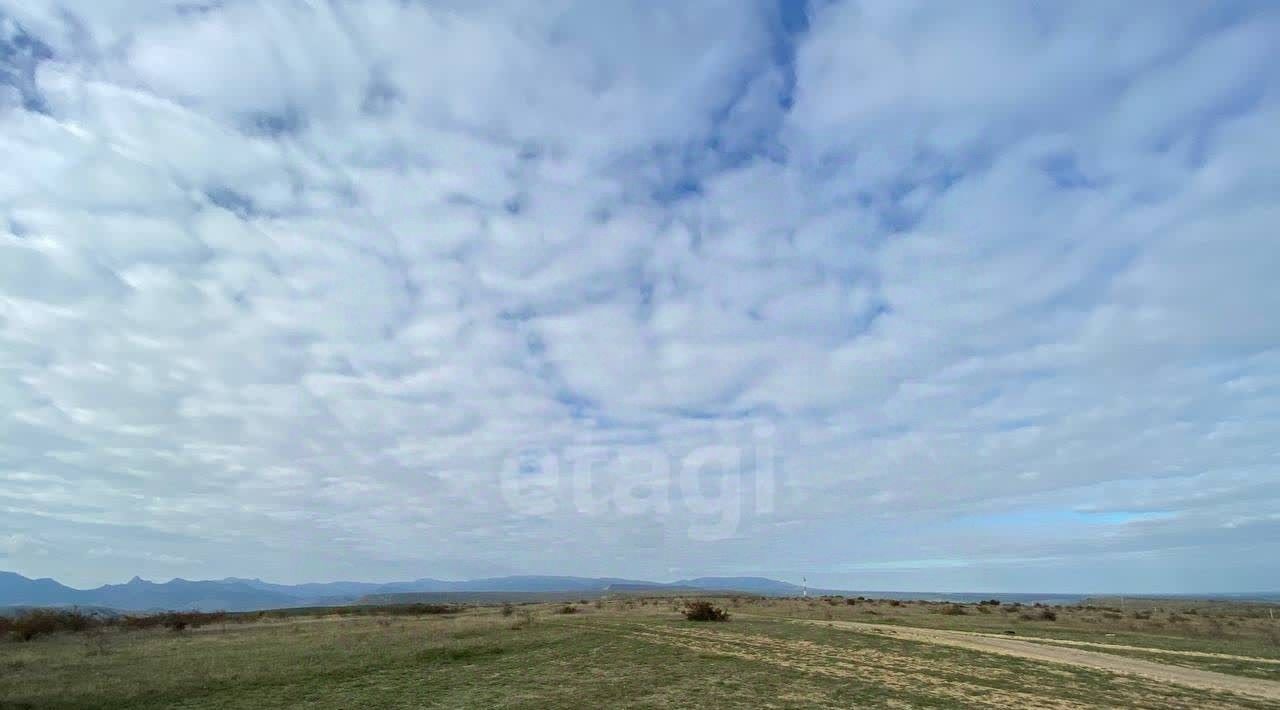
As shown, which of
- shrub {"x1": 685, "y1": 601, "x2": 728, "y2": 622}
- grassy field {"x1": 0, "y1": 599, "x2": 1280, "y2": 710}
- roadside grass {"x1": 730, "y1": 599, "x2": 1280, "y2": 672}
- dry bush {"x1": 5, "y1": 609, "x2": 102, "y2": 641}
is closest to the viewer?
grassy field {"x1": 0, "y1": 599, "x2": 1280, "y2": 710}

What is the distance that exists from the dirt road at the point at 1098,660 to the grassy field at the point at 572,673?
57.4 inches

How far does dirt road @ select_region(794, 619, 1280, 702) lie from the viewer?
20719 millimetres

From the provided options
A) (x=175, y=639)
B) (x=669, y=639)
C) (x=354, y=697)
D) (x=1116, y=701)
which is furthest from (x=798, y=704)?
(x=175, y=639)

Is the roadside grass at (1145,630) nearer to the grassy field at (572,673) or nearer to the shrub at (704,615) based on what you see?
the grassy field at (572,673)

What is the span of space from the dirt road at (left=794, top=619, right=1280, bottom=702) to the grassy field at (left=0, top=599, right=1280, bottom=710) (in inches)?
57.4

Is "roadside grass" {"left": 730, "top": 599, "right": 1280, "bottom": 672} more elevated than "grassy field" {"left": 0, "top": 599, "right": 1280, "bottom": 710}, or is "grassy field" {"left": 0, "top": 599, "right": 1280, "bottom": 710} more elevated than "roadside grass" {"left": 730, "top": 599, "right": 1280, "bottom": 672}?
"grassy field" {"left": 0, "top": 599, "right": 1280, "bottom": 710}

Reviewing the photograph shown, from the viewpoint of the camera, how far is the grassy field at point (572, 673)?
18.8 m

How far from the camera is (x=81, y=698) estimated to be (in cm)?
1961

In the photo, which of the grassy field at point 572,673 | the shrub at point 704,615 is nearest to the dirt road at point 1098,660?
the grassy field at point 572,673

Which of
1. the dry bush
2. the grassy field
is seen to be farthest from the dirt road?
the dry bush

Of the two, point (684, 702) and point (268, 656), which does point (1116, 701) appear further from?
point (268, 656)

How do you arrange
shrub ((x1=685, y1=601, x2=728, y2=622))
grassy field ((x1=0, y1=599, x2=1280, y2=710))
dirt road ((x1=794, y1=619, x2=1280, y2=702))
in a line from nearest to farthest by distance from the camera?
grassy field ((x1=0, y1=599, x2=1280, y2=710)) → dirt road ((x1=794, y1=619, x2=1280, y2=702)) → shrub ((x1=685, y1=601, x2=728, y2=622))

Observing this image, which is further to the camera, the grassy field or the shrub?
the shrub

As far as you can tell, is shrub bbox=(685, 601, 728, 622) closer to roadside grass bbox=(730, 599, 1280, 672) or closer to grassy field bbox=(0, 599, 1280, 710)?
grassy field bbox=(0, 599, 1280, 710)
